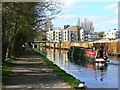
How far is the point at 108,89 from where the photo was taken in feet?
61.7

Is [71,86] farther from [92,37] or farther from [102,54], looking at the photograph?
[92,37]

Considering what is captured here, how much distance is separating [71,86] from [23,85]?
223cm

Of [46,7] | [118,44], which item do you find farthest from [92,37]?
[46,7]

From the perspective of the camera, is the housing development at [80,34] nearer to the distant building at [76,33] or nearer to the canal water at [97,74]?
the distant building at [76,33]

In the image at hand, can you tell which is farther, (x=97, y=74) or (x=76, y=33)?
(x=76, y=33)

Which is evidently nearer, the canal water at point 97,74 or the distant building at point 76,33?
the canal water at point 97,74

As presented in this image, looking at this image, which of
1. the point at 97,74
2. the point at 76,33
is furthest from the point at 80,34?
the point at 97,74

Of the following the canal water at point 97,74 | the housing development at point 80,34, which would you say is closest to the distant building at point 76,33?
the housing development at point 80,34

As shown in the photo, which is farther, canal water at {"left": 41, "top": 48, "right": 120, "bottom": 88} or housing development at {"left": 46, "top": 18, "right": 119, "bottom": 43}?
housing development at {"left": 46, "top": 18, "right": 119, "bottom": 43}

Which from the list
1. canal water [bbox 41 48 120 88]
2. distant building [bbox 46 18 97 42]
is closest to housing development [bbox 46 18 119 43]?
distant building [bbox 46 18 97 42]

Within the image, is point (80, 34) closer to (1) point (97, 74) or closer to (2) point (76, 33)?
(2) point (76, 33)

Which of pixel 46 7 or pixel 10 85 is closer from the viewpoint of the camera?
pixel 10 85

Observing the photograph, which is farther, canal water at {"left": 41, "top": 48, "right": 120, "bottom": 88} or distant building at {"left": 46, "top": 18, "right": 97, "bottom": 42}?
distant building at {"left": 46, "top": 18, "right": 97, "bottom": 42}

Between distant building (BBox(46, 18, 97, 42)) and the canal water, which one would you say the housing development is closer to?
distant building (BBox(46, 18, 97, 42))
